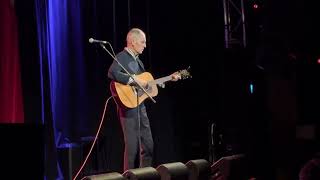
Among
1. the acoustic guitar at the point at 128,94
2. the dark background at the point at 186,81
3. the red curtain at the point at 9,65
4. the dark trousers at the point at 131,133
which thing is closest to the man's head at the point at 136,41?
the acoustic guitar at the point at 128,94

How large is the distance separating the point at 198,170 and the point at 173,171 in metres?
0.40

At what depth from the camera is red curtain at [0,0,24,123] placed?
255 inches

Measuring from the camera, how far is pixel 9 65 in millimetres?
6547

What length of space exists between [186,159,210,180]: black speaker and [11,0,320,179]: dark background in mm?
586

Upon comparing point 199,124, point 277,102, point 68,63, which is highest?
point 68,63

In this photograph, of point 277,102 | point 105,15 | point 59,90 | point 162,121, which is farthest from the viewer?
point 162,121

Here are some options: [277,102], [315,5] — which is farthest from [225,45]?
[277,102]

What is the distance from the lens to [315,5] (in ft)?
13.3

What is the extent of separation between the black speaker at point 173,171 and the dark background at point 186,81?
30.8 inches

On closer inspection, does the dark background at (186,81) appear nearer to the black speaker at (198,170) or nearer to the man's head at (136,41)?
the black speaker at (198,170)

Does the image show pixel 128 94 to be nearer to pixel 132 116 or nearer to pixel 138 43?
pixel 132 116

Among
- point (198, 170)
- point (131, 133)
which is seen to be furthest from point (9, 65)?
point (198, 170)

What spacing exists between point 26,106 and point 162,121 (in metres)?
2.66

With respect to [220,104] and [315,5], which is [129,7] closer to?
[220,104]
